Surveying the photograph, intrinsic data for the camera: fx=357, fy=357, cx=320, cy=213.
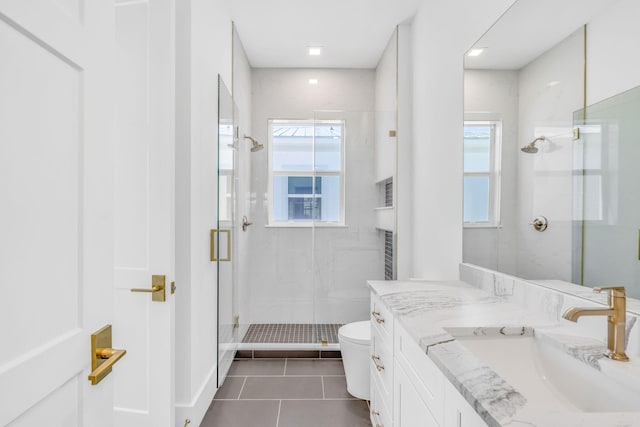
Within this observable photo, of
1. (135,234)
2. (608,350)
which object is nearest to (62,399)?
(135,234)

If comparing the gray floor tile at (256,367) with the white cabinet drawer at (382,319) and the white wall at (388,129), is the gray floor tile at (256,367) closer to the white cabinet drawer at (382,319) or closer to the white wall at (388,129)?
the white cabinet drawer at (382,319)

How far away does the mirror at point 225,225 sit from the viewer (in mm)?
2262

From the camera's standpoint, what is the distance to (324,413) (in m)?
2.21

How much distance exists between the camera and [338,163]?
3.12m

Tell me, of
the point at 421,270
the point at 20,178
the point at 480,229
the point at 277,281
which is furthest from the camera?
the point at 277,281

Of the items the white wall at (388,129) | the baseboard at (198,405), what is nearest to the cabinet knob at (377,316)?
the baseboard at (198,405)

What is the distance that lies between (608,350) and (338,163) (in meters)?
2.39

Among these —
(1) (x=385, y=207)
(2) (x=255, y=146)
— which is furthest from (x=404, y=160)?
(2) (x=255, y=146)

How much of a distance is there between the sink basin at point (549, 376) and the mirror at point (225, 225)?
1554 millimetres

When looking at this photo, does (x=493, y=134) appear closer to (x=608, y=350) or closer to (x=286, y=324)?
(x=608, y=350)

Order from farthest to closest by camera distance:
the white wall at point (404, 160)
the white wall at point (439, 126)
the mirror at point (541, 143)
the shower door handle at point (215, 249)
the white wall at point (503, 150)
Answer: the white wall at point (404, 160)
the shower door handle at point (215, 249)
the white wall at point (439, 126)
the white wall at point (503, 150)
the mirror at point (541, 143)

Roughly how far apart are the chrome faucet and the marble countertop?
0.11 feet

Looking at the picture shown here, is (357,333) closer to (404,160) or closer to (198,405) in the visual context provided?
(198,405)

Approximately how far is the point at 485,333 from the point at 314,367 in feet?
6.50
